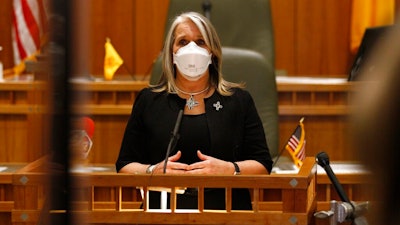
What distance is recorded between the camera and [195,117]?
2.78 meters

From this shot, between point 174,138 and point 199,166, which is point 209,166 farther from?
point 174,138

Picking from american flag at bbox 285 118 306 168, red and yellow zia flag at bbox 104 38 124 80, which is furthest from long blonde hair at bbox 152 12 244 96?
red and yellow zia flag at bbox 104 38 124 80

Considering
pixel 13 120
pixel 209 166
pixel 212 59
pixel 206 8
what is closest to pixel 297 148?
pixel 212 59

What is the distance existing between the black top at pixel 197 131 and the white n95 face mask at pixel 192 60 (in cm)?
9

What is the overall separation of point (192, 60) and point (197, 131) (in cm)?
25

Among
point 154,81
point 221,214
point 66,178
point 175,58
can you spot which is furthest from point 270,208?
point 66,178

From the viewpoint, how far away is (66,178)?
0.63 m

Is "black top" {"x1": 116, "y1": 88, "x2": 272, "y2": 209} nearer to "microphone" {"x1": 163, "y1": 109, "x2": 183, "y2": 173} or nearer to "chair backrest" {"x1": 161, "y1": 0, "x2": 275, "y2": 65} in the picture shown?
"microphone" {"x1": 163, "y1": 109, "x2": 183, "y2": 173}

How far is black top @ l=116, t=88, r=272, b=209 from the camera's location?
2.74 m

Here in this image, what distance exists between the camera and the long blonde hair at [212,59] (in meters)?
2.87

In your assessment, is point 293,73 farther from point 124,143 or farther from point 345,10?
point 124,143

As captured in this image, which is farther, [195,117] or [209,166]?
[195,117]

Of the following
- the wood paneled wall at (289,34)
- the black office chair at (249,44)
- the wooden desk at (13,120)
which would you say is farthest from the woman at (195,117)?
the wood paneled wall at (289,34)

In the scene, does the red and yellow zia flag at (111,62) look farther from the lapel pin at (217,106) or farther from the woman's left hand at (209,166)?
the woman's left hand at (209,166)
